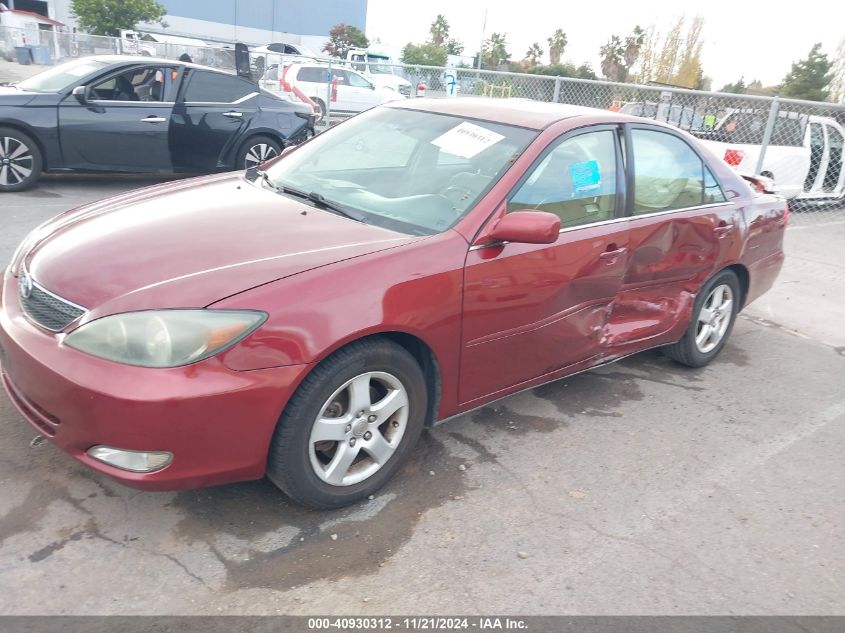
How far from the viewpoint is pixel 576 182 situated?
3652mm

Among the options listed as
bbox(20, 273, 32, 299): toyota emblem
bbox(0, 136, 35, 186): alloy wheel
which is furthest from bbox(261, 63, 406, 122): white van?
bbox(20, 273, 32, 299): toyota emblem

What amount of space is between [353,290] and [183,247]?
729 millimetres

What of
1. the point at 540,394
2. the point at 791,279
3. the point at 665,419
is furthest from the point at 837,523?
the point at 791,279

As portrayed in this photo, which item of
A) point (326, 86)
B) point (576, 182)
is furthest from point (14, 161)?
point (326, 86)

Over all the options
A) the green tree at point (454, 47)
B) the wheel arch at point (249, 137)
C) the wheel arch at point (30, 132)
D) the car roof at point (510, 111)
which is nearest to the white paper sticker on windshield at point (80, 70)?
the wheel arch at point (30, 132)

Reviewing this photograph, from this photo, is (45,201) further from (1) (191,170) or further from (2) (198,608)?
(2) (198,608)

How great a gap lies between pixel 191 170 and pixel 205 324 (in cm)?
682

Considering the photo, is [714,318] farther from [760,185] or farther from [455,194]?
[455,194]

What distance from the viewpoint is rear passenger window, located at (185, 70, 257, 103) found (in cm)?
853

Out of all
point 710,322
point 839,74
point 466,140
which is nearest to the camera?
point 466,140

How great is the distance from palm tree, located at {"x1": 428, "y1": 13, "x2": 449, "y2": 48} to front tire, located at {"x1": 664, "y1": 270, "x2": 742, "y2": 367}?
87031 mm

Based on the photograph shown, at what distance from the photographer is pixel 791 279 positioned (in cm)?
763

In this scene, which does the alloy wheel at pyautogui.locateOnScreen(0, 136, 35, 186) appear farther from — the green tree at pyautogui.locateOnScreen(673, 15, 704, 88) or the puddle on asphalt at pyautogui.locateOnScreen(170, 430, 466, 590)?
the green tree at pyautogui.locateOnScreen(673, 15, 704, 88)

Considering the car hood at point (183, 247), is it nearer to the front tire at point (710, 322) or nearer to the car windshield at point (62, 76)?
the front tire at point (710, 322)
